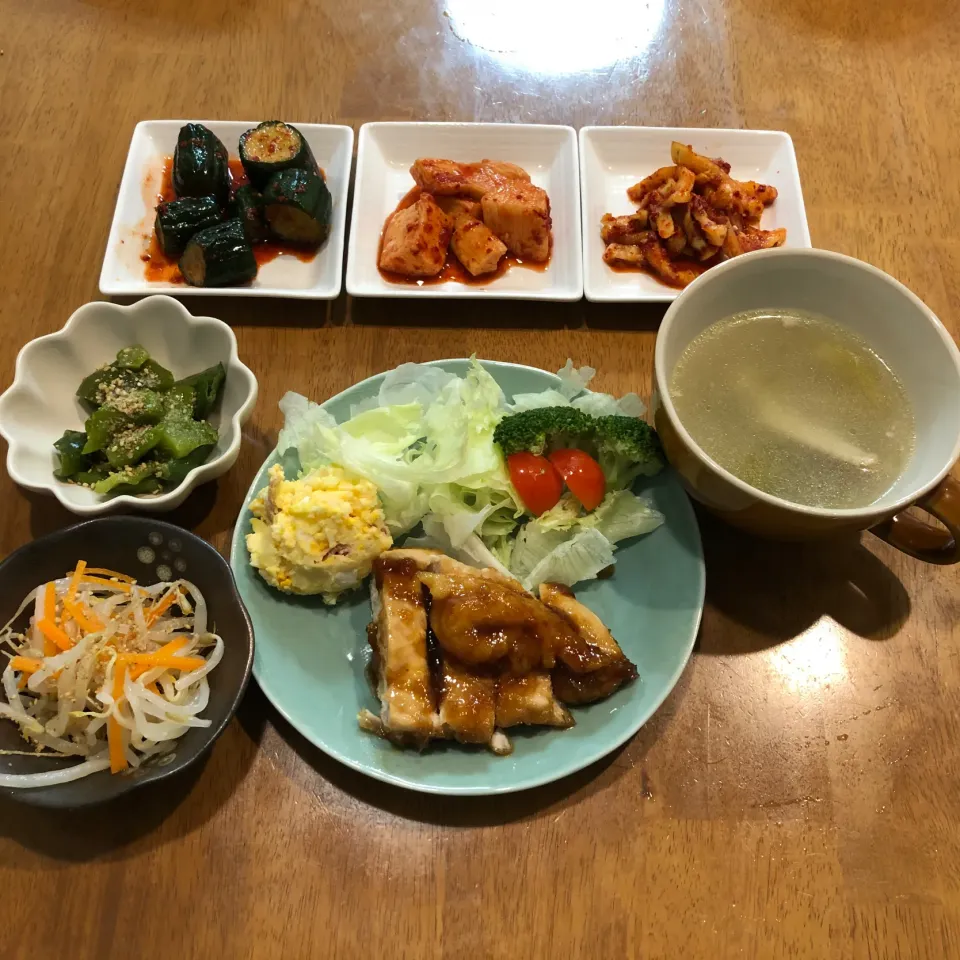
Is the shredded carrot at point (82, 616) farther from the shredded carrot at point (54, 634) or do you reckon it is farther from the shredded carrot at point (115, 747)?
the shredded carrot at point (115, 747)

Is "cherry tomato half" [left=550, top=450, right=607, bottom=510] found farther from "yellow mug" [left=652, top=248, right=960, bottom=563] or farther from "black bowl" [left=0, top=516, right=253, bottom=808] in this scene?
"black bowl" [left=0, top=516, right=253, bottom=808]

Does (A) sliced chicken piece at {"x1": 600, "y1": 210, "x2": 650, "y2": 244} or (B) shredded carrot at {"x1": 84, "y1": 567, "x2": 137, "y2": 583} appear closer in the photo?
(B) shredded carrot at {"x1": 84, "y1": 567, "x2": 137, "y2": 583}

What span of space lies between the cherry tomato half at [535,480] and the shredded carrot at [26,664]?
44.6 inches

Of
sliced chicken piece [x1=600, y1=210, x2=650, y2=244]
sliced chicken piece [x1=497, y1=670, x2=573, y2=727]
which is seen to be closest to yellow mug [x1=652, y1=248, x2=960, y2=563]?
sliced chicken piece [x1=497, y1=670, x2=573, y2=727]

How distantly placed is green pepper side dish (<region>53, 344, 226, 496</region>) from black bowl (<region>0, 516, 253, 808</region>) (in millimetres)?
215

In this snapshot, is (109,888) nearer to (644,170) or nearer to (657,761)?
(657,761)

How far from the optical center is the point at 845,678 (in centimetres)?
186

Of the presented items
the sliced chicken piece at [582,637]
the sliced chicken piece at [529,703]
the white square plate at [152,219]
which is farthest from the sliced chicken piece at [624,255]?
the sliced chicken piece at [529,703]

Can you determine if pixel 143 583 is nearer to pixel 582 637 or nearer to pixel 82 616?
pixel 82 616

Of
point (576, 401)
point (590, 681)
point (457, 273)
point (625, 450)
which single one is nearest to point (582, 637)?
point (590, 681)

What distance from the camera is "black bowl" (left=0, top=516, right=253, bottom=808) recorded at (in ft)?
4.94

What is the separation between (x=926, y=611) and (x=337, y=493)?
153 cm

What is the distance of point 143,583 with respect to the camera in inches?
70.4

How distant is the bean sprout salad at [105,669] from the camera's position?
5.11 ft
